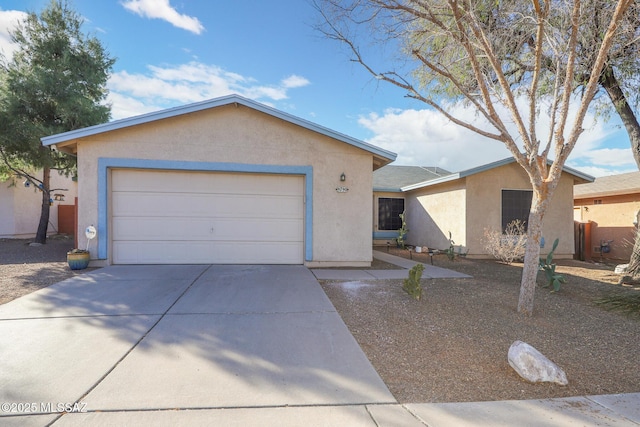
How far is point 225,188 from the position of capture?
7.80 metres

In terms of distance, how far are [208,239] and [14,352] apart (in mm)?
4631

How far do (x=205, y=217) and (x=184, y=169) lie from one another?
129 cm

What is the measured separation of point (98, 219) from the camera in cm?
720

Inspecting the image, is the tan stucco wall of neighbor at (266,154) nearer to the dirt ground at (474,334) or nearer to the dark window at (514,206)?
the dirt ground at (474,334)

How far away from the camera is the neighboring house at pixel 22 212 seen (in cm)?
1366

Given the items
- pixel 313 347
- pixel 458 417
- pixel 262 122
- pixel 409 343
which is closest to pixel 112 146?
pixel 262 122

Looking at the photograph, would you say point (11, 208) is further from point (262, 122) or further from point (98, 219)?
point (262, 122)

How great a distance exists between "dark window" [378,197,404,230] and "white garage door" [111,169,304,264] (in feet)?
22.5

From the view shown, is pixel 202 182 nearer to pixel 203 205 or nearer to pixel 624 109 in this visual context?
pixel 203 205

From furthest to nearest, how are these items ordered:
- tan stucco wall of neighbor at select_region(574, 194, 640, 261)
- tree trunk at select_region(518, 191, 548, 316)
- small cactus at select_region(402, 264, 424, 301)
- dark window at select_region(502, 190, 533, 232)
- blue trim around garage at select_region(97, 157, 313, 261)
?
1. tan stucco wall of neighbor at select_region(574, 194, 640, 261)
2. dark window at select_region(502, 190, 533, 232)
3. blue trim around garage at select_region(97, 157, 313, 261)
4. small cactus at select_region(402, 264, 424, 301)
5. tree trunk at select_region(518, 191, 548, 316)

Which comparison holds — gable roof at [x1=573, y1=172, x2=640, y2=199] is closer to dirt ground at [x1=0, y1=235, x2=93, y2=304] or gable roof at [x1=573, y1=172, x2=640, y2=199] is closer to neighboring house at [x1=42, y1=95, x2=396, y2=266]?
neighboring house at [x1=42, y1=95, x2=396, y2=266]

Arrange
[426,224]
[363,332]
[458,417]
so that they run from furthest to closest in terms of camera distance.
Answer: [426,224] → [363,332] → [458,417]

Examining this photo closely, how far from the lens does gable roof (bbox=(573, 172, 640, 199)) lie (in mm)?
11848

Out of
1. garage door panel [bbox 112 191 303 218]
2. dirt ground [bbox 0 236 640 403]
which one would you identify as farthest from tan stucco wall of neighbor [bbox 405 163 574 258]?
garage door panel [bbox 112 191 303 218]
